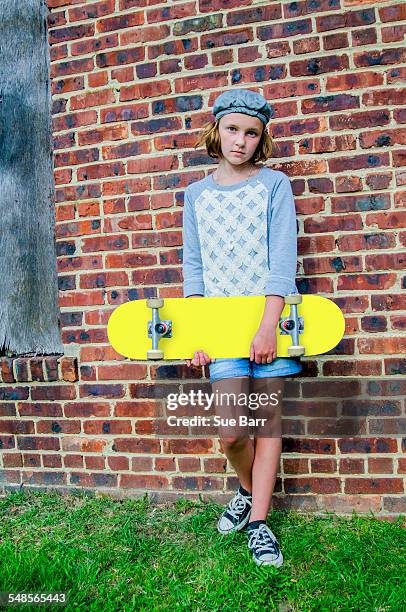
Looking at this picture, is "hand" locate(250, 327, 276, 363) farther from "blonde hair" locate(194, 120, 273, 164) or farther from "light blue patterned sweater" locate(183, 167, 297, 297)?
"blonde hair" locate(194, 120, 273, 164)

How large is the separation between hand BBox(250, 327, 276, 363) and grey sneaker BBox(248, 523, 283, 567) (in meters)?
0.65

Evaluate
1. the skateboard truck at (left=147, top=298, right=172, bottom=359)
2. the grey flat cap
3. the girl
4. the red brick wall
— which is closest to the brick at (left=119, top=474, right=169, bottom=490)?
the red brick wall

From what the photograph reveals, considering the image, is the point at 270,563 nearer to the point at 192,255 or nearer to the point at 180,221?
the point at 192,255

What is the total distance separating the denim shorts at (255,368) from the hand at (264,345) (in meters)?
0.06

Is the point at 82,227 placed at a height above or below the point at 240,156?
below

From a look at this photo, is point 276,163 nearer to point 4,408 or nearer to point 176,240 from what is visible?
point 176,240

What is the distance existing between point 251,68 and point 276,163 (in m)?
0.45

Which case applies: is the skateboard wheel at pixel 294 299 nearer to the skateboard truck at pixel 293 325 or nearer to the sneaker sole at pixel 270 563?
the skateboard truck at pixel 293 325

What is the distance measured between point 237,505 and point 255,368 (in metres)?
0.62

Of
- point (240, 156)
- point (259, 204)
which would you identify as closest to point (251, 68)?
point (240, 156)

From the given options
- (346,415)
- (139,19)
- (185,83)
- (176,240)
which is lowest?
(346,415)

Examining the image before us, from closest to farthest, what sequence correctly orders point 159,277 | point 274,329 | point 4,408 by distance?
point 274,329
point 159,277
point 4,408

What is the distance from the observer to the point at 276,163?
2.46 metres

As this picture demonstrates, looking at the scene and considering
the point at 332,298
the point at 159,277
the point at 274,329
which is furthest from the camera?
the point at 159,277
